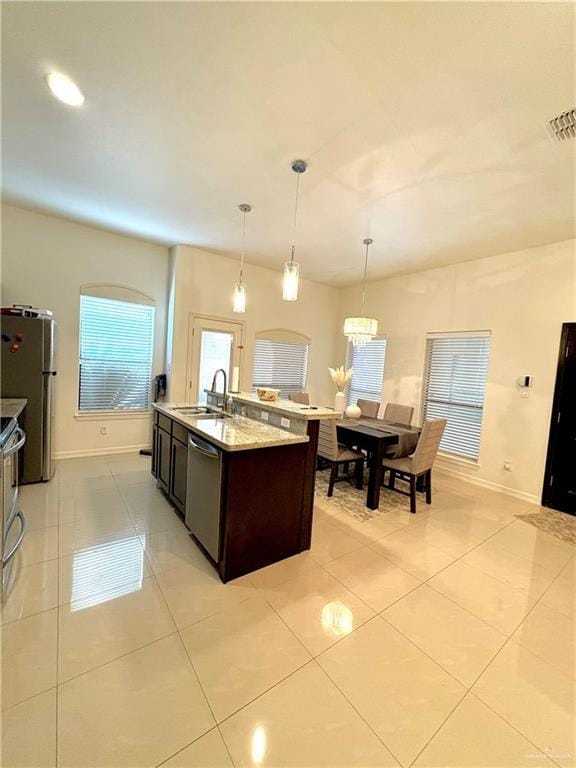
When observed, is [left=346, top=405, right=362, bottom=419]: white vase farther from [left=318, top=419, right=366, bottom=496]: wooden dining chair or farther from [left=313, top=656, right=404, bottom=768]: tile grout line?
[left=313, top=656, right=404, bottom=768]: tile grout line

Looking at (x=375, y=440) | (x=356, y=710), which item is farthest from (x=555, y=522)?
(x=356, y=710)

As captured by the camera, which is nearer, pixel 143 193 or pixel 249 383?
pixel 143 193

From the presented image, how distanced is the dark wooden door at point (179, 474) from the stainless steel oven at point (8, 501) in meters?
1.08

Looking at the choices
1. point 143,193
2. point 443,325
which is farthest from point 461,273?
point 143,193

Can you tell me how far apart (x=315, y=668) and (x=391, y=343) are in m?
4.74

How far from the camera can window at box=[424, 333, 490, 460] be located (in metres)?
4.43

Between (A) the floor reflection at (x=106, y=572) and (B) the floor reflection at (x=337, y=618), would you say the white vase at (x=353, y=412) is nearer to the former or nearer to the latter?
(B) the floor reflection at (x=337, y=618)

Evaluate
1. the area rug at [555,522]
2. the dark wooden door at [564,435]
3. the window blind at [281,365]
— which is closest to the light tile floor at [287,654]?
the area rug at [555,522]

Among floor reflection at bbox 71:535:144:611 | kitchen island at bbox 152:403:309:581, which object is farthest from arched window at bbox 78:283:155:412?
floor reflection at bbox 71:535:144:611

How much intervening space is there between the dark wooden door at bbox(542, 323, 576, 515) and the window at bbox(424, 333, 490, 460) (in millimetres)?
808

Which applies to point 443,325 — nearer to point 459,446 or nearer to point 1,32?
point 459,446

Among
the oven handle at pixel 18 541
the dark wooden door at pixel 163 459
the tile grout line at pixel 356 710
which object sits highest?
the dark wooden door at pixel 163 459

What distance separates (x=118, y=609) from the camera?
1.84 meters

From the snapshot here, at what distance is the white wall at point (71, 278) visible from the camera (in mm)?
3834
